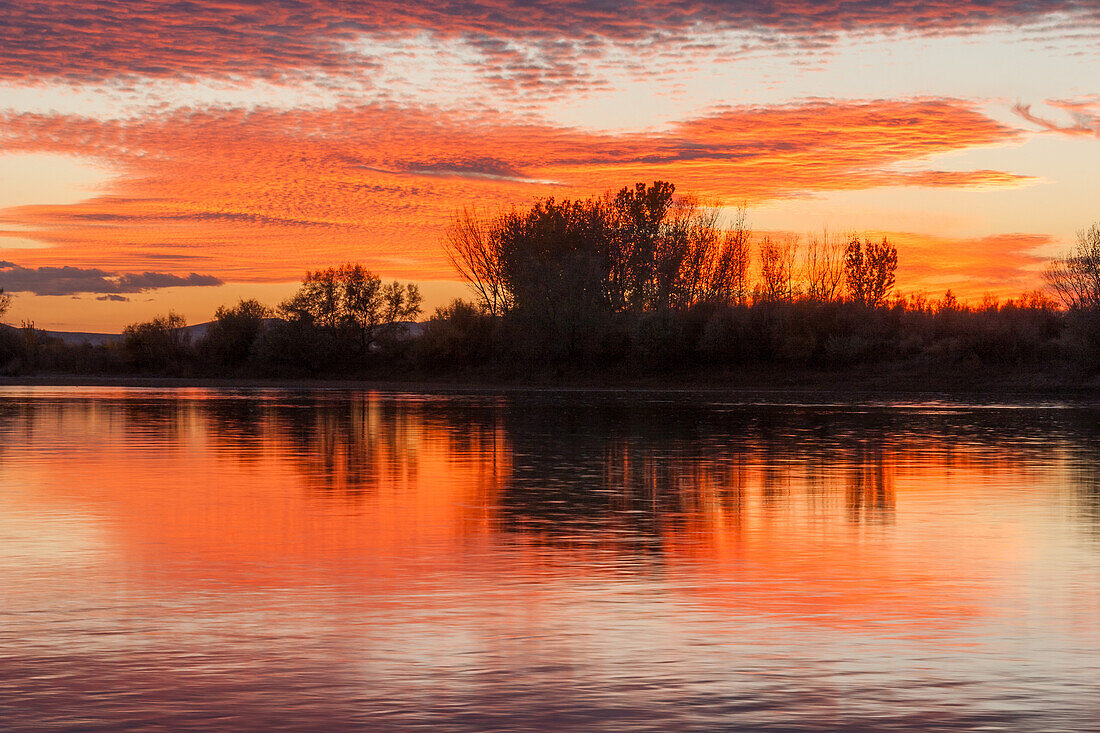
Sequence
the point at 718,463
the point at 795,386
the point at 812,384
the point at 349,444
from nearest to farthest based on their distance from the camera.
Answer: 1. the point at 718,463
2. the point at 349,444
3. the point at 795,386
4. the point at 812,384

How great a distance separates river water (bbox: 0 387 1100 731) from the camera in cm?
652

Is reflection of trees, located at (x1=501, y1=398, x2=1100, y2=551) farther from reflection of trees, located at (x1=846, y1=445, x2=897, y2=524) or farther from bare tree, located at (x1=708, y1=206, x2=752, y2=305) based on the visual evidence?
bare tree, located at (x1=708, y1=206, x2=752, y2=305)

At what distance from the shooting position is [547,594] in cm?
959

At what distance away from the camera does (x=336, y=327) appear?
329 ft

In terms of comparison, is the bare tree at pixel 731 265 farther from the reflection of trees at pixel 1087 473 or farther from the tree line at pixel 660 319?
the reflection of trees at pixel 1087 473

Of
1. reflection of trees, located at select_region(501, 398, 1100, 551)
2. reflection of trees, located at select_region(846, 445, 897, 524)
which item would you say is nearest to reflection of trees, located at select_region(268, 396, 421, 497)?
reflection of trees, located at select_region(501, 398, 1100, 551)

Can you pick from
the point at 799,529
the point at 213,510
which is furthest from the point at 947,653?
the point at 213,510

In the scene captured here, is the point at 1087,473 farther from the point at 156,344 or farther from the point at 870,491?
the point at 156,344

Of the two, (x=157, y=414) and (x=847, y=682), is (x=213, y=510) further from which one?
(x=157, y=414)

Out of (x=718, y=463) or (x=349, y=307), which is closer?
(x=718, y=463)

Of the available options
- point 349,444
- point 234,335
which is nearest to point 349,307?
point 234,335

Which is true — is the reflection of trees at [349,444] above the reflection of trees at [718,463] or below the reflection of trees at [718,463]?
A: above

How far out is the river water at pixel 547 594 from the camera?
6.52 metres

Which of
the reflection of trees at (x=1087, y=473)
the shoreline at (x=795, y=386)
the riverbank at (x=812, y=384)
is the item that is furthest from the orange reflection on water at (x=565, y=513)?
the riverbank at (x=812, y=384)
